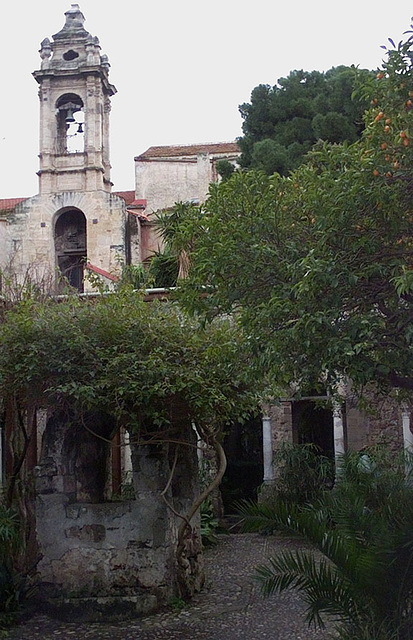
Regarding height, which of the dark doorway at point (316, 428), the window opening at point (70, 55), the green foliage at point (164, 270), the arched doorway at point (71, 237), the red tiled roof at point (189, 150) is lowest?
the dark doorway at point (316, 428)

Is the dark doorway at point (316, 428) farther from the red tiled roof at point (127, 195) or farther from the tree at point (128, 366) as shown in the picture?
the red tiled roof at point (127, 195)

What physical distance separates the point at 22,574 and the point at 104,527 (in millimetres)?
995

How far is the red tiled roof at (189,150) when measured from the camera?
99.9 feet

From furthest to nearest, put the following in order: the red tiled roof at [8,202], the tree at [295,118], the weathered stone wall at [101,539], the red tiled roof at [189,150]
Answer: the red tiled roof at [8,202] < the red tiled roof at [189,150] < the tree at [295,118] < the weathered stone wall at [101,539]

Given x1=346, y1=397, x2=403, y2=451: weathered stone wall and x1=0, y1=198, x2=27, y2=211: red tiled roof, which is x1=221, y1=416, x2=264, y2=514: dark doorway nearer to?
x1=346, y1=397, x2=403, y2=451: weathered stone wall

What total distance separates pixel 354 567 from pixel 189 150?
2727 cm

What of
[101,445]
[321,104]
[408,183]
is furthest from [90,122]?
[408,183]

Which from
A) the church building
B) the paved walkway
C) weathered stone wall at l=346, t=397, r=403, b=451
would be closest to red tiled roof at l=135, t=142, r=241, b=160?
the church building

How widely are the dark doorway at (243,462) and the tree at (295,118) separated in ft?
21.4

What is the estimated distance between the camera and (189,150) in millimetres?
31328

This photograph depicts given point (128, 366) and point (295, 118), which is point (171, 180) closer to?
point (295, 118)

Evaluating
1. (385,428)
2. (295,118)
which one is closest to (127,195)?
(295,118)

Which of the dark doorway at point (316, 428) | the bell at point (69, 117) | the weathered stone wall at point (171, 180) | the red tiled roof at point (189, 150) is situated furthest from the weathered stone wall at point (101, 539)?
the red tiled roof at point (189, 150)

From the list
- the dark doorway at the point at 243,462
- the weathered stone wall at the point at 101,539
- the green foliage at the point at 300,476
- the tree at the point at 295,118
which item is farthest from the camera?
the tree at the point at 295,118
